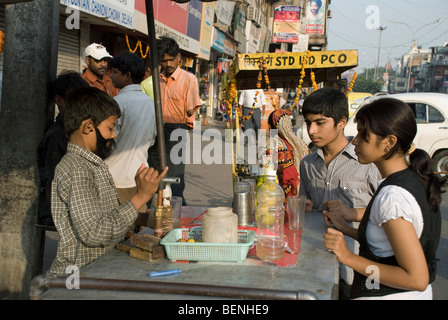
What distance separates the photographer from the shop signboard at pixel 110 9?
8836 mm

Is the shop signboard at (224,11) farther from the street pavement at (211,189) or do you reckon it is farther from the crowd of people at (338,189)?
the crowd of people at (338,189)

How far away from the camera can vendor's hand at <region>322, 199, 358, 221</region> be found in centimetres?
281

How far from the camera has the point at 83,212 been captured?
6.91 ft

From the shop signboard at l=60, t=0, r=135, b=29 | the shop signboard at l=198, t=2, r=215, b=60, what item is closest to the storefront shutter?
the shop signboard at l=60, t=0, r=135, b=29

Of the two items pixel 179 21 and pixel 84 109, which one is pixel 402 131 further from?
pixel 179 21

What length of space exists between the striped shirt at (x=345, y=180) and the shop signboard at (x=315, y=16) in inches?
1251

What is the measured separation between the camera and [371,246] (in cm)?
Result: 212


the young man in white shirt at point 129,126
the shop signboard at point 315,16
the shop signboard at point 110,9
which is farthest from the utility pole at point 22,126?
the shop signboard at point 315,16

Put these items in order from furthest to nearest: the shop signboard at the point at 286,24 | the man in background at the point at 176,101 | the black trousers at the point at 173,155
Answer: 1. the shop signboard at the point at 286,24
2. the man in background at the point at 176,101
3. the black trousers at the point at 173,155

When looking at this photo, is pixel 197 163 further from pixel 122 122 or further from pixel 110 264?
pixel 110 264

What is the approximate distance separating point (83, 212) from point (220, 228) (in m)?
0.65

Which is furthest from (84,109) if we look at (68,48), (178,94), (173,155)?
(68,48)

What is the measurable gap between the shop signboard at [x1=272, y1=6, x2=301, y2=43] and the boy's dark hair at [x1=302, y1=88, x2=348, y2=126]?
25.7m

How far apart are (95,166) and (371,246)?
144 cm
